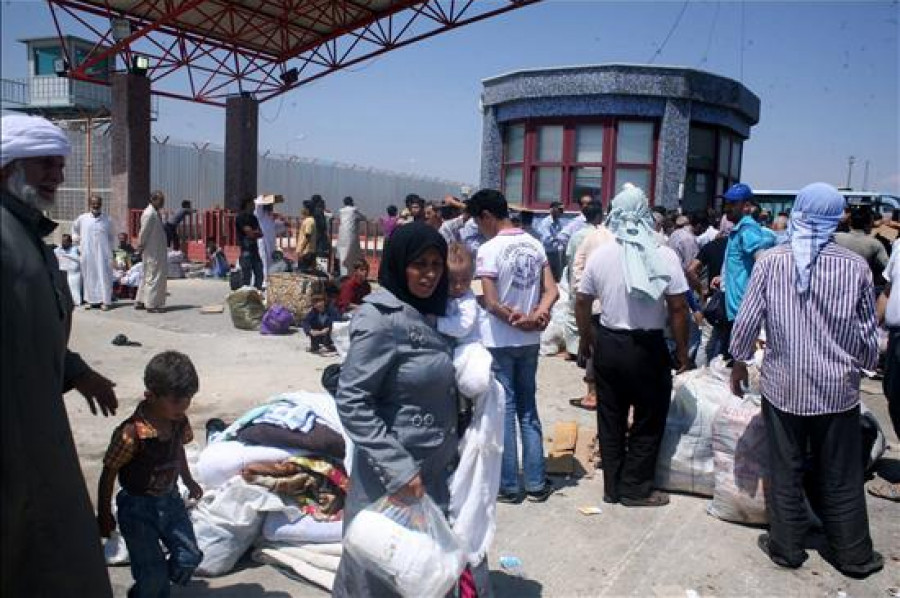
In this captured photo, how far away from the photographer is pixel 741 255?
5785 mm

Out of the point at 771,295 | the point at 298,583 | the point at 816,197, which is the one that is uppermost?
the point at 816,197

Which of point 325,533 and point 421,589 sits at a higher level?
point 421,589

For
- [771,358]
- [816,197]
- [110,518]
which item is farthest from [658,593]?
[110,518]

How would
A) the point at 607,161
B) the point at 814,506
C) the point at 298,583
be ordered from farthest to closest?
1. the point at 607,161
2. the point at 814,506
3. the point at 298,583

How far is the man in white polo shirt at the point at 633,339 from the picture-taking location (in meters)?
4.19

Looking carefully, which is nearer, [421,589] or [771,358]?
[421,589]

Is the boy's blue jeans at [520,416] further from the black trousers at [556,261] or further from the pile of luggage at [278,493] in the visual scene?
the black trousers at [556,261]

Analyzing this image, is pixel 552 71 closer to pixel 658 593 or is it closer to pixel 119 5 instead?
pixel 119 5

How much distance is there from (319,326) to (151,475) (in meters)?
5.67

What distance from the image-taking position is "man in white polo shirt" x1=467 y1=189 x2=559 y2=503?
14.4 feet

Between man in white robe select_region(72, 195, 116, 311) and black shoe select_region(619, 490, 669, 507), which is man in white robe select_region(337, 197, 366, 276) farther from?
black shoe select_region(619, 490, 669, 507)

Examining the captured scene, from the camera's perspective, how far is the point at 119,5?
1498 cm

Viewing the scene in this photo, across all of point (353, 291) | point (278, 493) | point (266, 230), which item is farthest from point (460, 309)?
point (266, 230)

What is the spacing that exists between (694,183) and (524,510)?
12.0m
